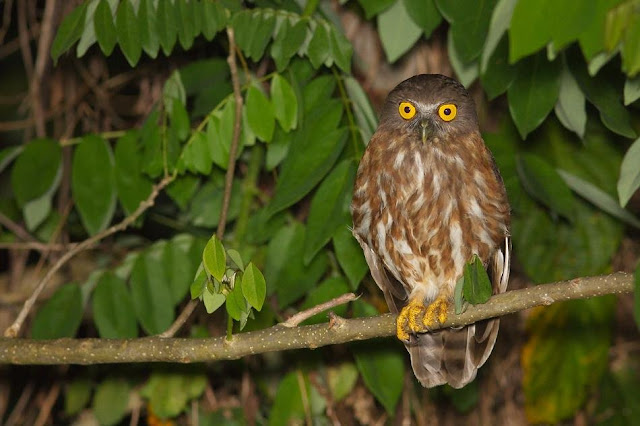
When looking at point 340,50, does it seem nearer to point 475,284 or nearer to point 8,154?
point 475,284

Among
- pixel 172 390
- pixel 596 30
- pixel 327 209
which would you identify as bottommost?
pixel 172 390

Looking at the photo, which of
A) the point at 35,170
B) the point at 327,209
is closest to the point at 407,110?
the point at 327,209

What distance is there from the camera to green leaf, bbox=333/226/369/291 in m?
3.33

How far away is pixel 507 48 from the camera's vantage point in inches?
123

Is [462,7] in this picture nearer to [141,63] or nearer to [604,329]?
[604,329]

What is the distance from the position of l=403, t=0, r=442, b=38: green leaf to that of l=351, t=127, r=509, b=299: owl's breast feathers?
44 cm

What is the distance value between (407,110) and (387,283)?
72 centimetres

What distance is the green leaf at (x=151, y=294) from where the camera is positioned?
11.8 ft

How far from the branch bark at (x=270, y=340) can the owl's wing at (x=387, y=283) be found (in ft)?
1.66

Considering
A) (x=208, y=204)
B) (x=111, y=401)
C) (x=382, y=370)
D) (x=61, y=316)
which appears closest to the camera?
(x=382, y=370)

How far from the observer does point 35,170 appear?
377 centimetres

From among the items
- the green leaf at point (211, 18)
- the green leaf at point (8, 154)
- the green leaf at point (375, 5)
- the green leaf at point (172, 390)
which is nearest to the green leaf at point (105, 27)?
the green leaf at point (211, 18)

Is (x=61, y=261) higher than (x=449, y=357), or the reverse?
(x=61, y=261)

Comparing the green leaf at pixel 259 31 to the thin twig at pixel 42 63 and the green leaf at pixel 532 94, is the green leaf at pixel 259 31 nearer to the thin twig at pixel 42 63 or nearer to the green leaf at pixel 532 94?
the green leaf at pixel 532 94
